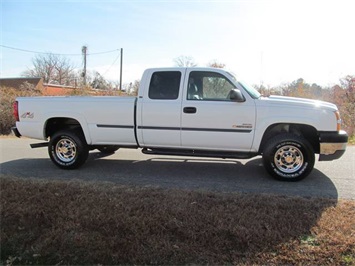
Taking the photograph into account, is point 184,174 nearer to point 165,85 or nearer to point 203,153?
point 203,153

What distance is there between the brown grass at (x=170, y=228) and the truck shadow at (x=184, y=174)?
0.57 meters

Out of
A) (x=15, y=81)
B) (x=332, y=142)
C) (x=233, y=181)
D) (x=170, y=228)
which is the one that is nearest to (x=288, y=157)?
(x=332, y=142)

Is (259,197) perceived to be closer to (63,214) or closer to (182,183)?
(182,183)

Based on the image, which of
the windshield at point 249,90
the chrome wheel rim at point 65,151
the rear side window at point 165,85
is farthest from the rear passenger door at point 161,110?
the chrome wheel rim at point 65,151

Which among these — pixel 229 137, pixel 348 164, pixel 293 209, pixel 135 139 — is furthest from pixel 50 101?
pixel 348 164

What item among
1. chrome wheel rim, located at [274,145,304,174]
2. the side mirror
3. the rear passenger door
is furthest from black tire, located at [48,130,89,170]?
chrome wheel rim, located at [274,145,304,174]

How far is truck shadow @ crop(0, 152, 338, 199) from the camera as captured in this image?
532 cm

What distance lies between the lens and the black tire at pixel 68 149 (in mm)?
6547

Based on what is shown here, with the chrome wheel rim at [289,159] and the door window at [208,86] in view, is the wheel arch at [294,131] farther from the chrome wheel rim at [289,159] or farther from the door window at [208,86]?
the door window at [208,86]

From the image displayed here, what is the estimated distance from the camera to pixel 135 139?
6.36 m

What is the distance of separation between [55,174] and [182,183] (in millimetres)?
2580

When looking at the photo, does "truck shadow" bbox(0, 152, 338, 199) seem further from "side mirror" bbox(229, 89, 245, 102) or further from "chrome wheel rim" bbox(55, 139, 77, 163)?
"side mirror" bbox(229, 89, 245, 102)

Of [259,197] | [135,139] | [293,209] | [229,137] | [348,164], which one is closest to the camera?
[293,209]

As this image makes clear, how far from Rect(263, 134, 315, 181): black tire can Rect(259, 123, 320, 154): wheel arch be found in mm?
183
